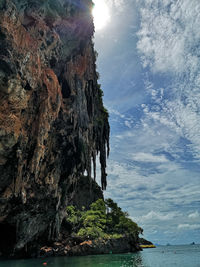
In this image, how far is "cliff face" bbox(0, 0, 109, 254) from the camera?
42.9 ft

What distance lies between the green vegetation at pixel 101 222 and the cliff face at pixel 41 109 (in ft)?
27.1

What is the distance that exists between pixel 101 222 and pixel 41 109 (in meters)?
27.9

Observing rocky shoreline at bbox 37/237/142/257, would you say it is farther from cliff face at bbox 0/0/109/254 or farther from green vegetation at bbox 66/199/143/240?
cliff face at bbox 0/0/109/254

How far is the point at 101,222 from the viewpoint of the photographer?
122ft

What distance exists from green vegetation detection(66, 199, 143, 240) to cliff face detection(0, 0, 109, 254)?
27.1 feet

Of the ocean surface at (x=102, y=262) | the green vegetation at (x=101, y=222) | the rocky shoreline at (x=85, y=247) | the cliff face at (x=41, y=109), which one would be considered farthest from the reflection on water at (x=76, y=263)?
the green vegetation at (x=101, y=222)

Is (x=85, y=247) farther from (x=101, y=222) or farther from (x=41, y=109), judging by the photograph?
(x=41, y=109)

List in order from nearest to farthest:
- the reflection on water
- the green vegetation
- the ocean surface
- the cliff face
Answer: the cliff face → the reflection on water → the ocean surface → the green vegetation

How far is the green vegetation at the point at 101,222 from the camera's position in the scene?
1329 inches

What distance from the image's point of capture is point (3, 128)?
1265 cm

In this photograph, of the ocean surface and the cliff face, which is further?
the ocean surface

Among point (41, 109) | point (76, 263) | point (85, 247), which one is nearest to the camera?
point (41, 109)

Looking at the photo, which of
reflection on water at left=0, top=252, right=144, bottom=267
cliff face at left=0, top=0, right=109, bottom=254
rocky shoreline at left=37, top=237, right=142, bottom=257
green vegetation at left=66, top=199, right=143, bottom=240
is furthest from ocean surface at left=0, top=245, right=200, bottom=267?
green vegetation at left=66, top=199, right=143, bottom=240

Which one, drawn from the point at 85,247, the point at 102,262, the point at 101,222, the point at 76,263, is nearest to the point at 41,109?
the point at 76,263
